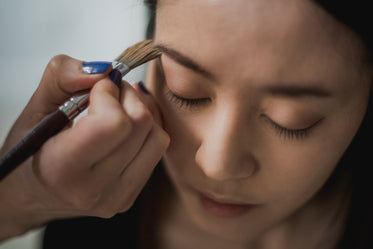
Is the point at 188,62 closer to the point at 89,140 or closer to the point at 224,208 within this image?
the point at 89,140

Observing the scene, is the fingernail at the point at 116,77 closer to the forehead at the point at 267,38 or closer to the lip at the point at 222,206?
the forehead at the point at 267,38

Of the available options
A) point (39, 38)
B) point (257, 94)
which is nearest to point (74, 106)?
point (257, 94)

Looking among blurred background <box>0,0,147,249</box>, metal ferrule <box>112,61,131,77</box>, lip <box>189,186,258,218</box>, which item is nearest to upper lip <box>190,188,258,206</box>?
lip <box>189,186,258,218</box>

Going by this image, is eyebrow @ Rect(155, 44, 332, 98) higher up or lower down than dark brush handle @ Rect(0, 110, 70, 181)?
higher up

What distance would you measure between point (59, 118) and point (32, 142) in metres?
0.04

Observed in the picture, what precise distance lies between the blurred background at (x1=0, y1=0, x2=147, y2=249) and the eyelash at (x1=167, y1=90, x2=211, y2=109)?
2.04 ft

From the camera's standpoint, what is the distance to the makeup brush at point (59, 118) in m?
0.46

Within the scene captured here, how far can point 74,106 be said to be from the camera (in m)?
0.51

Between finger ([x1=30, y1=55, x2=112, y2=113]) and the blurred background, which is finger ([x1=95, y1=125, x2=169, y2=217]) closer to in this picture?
finger ([x1=30, y1=55, x2=112, y2=113])

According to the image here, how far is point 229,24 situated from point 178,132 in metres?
0.20

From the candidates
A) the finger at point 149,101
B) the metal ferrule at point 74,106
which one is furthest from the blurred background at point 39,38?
the metal ferrule at point 74,106

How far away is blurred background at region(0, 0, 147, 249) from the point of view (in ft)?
3.86

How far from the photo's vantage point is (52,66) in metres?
0.55

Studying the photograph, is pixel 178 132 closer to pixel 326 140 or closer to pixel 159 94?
pixel 159 94
